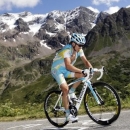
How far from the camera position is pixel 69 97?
9.65m

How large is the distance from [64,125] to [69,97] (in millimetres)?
1200

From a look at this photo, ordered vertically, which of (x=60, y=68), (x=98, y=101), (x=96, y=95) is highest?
(x=60, y=68)

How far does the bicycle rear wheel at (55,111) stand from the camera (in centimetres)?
1031

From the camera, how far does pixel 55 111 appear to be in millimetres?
10781

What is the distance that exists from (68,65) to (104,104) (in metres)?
1.65

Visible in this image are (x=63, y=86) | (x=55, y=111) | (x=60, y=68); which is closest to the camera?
(x=63, y=86)

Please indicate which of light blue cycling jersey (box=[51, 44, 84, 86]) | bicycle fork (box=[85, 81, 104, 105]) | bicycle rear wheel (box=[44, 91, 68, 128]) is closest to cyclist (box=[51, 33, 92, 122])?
light blue cycling jersey (box=[51, 44, 84, 86])

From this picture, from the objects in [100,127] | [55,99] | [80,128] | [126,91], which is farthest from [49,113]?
[126,91]

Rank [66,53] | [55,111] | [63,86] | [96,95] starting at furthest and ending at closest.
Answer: [55,111] → [63,86] → [66,53] → [96,95]

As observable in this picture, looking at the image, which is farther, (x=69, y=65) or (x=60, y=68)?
(x=60, y=68)

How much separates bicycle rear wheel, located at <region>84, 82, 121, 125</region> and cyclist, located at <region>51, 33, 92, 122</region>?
0.55 meters

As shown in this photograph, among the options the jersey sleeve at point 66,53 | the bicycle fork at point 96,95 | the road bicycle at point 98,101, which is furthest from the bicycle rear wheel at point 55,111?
the jersey sleeve at point 66,53

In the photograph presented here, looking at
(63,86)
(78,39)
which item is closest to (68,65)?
(63,86)

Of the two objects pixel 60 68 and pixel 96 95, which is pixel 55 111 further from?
pixel 96 95
